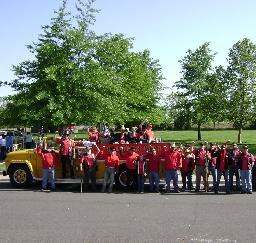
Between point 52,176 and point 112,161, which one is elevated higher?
point 112,161

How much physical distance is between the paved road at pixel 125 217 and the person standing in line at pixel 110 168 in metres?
0.58

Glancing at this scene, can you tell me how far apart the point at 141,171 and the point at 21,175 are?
4.22 meters

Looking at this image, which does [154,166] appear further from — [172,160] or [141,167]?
[172,160]

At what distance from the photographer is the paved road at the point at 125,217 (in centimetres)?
877

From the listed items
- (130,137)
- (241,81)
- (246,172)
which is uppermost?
(241,81)

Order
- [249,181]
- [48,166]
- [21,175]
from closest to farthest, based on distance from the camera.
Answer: [249,181] < [48,166] < [21,175]

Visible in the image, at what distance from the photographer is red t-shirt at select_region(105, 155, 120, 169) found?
49.3 feet

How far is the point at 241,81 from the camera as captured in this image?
43281 mm

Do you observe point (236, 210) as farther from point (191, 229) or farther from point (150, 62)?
point (150, 62)

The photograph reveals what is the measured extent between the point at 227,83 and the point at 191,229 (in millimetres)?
35914

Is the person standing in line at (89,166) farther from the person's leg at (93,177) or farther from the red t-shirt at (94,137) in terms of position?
the red t-shirt at (94,137)

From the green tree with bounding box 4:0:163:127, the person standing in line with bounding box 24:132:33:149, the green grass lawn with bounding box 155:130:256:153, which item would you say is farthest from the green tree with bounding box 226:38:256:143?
the person standing in line with bounding box 24:132:33:149

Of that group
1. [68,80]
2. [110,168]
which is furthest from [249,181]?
[68,80]

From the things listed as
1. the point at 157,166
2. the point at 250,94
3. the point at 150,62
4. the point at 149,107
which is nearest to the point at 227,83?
the point at 250,94
